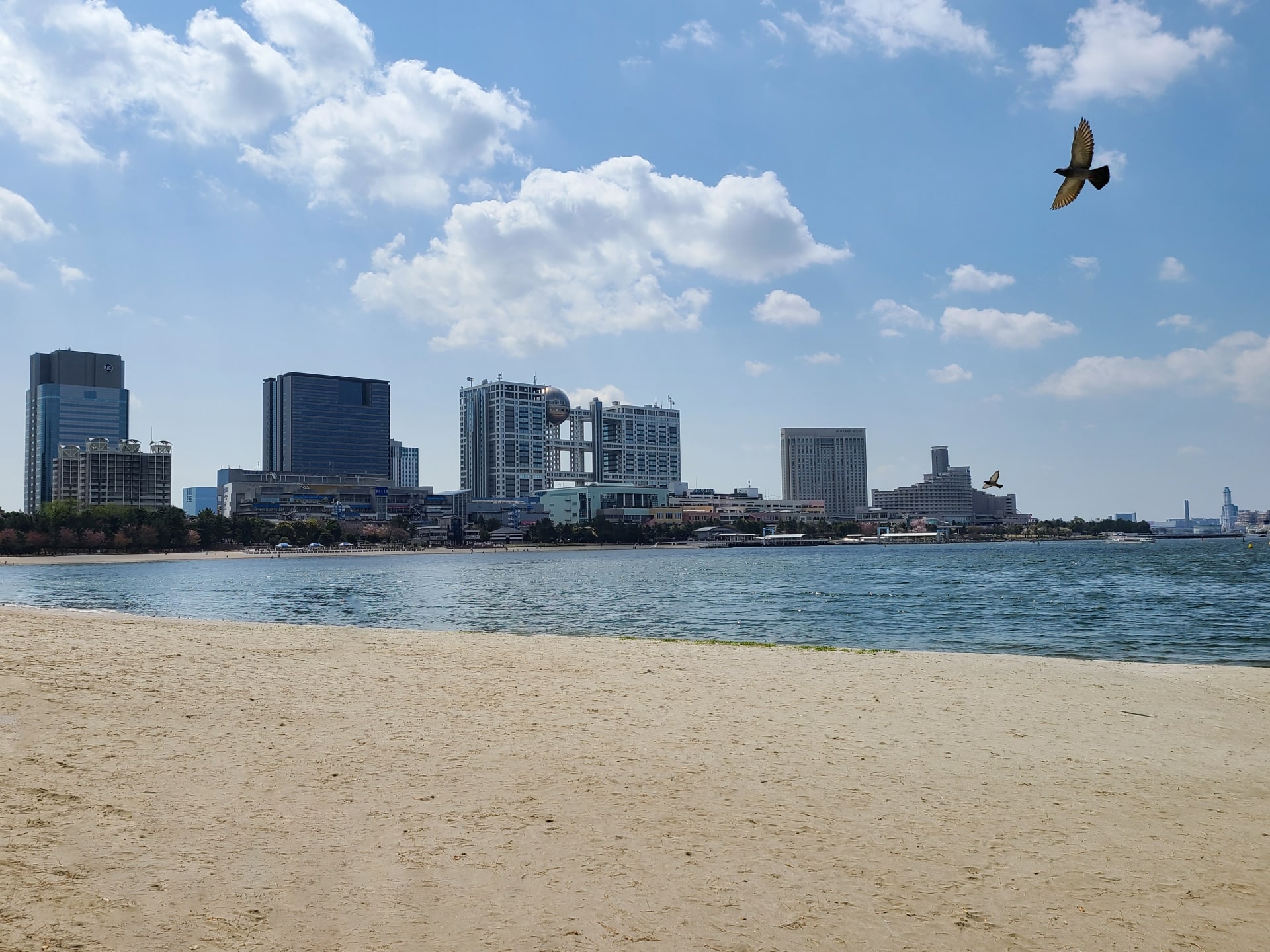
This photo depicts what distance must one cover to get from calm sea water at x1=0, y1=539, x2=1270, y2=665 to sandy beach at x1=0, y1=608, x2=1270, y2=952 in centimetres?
1591

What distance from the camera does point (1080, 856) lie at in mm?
7570

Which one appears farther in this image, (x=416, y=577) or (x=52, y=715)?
(x=416, y=577)

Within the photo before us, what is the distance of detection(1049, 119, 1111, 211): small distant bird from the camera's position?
11.1 meters

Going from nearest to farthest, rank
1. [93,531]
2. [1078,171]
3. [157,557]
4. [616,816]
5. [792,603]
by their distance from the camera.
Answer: [616,816]
[1078,171]
[792,603]
[157,557]
[93,531]

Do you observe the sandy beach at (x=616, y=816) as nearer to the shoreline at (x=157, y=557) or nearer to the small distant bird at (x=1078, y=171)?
the small distant bird at (x=1078, y=171)

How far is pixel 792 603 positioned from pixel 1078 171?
37727 mm

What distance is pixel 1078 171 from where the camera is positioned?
11.3 metres

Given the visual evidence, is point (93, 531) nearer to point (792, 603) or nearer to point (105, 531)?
point (105, 531)

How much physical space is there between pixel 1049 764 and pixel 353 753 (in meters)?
8.27

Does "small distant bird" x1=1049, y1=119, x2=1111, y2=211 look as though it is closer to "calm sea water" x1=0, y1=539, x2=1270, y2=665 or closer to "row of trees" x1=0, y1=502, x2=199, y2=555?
"calm sea water" x1=0, y1=539, x2=1270, y2=665

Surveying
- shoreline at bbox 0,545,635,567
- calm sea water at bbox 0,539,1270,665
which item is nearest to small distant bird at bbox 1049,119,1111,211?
calm sea water at bbox 0,539,1270,665

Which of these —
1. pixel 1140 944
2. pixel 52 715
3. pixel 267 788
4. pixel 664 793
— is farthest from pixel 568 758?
pixel 52 715

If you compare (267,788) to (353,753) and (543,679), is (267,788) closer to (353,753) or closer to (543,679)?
(353,753)

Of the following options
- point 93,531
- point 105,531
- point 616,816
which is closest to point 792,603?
point 616,816
